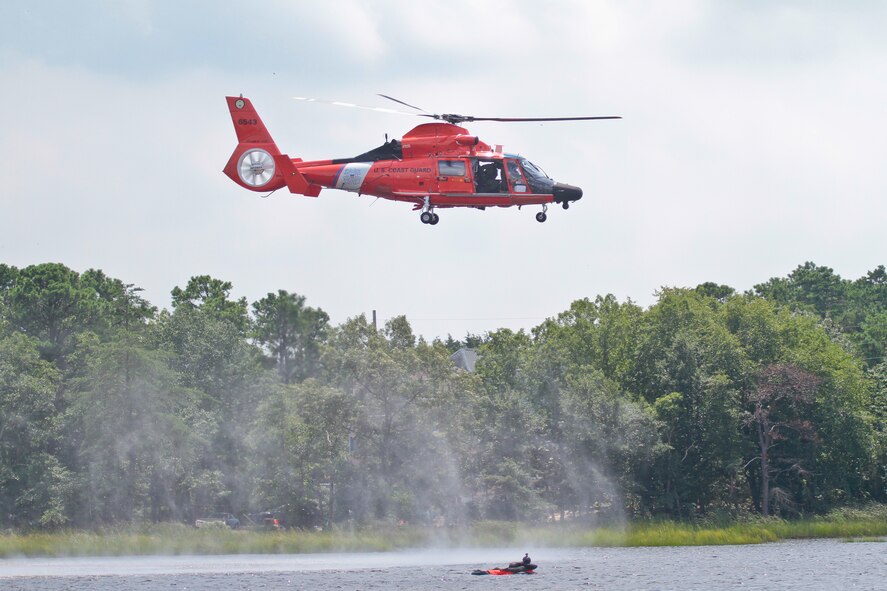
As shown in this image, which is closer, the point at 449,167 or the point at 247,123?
the point at 449,167

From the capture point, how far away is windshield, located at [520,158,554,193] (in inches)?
1806

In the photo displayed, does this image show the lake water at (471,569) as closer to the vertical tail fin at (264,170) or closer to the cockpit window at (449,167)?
the vertical tail fin at (264,170)

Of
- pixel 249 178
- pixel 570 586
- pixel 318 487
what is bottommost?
pixel 570 586

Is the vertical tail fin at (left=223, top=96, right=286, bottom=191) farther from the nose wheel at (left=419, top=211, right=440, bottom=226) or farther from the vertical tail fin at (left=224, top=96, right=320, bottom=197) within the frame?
the nose wheel at (left=419, top=211, right=440, bottom=226)

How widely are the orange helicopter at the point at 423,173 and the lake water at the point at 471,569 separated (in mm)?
14045

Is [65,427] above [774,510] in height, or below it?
above

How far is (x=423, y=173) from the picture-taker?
45.2m

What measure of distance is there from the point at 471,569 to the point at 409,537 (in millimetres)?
8269

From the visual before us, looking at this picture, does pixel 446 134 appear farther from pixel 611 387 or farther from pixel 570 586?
pixel 611 387

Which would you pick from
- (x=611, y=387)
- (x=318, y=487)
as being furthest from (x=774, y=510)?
(x=318, y=487)

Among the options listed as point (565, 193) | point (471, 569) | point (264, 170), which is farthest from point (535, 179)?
point (471, 569)

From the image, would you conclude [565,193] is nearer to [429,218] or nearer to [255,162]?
[429,218]

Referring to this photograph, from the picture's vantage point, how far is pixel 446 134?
4584 centimetres

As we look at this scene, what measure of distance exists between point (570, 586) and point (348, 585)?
26.6 ft
